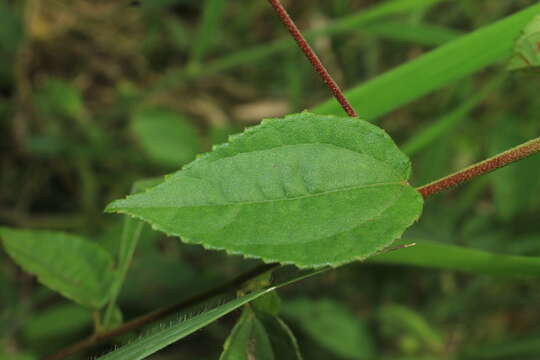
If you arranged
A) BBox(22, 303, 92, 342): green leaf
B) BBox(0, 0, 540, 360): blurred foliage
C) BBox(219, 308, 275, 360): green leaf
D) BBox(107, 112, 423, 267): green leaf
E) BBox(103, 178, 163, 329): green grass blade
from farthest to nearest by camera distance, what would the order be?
1. BBox(0, 0, 540, 360): blurred foliage
2. BBox(22, 303, 92, 342): green leaf
3. BBox(103, 178, 163, 329): green grass blade
4. BBox(219, 308, 275, 360): green leaf
5. BBox(107, 112, 423, 267): green leaf

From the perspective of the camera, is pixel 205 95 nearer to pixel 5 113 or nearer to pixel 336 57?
pixel 336 57

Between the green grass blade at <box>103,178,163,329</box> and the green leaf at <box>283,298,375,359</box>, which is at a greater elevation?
the green grass blade at <box>103,178,163,329</box>

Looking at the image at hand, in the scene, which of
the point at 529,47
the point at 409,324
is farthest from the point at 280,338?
the point at 409,324

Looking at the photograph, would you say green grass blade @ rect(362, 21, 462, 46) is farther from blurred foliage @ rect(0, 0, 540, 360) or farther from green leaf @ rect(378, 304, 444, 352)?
green leaf @ rect(378, 304, 444, 352)

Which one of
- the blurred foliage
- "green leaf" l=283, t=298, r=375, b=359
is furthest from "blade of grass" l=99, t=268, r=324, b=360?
"green leaf" l=283, t=298, r=375, b=359

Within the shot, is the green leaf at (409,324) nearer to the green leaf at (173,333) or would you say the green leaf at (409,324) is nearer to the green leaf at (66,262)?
the green leaf at (66,262)

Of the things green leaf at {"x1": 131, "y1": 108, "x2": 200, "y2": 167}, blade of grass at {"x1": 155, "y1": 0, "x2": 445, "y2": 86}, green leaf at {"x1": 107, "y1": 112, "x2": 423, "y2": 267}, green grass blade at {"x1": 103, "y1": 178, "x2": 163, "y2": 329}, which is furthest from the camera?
green leaf at {"x1": 131, "y1": 108, "x2": 200, "y2": 167}
